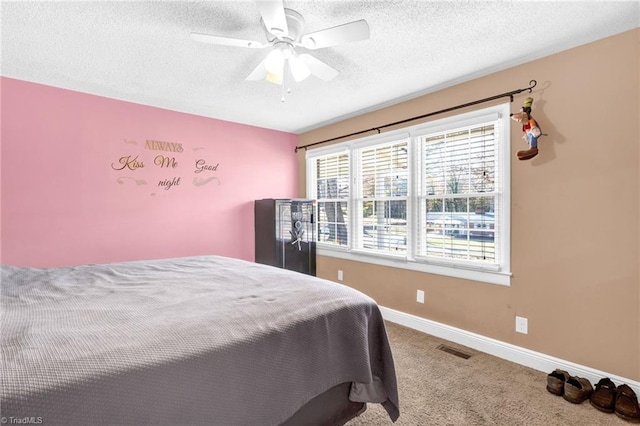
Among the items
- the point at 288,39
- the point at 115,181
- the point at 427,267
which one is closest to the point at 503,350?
the point at 427,267

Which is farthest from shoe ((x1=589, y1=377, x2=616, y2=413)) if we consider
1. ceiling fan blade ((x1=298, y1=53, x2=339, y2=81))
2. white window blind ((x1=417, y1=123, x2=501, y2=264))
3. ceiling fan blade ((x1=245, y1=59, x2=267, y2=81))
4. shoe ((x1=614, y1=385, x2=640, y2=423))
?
ceiling fan blade ((x1=245, y1=59, x2=267, y2=81))

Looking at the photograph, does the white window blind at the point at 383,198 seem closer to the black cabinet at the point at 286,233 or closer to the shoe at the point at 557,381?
the black cabinet at the point at 286,233

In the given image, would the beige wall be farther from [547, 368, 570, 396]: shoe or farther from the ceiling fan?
the ceiling fan

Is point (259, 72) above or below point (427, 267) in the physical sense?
above

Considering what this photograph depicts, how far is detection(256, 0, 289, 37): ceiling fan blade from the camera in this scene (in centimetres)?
151

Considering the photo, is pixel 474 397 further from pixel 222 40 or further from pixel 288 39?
pixel 222 40

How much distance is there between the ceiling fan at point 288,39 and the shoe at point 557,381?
2.51 metres

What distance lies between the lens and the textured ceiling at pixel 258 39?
6.09 feet

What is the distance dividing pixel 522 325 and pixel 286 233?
263cm

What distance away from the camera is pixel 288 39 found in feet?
6.29

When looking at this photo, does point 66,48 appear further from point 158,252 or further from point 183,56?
point 158,252

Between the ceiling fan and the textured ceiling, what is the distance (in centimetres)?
14

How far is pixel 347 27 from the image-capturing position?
1.65 metres

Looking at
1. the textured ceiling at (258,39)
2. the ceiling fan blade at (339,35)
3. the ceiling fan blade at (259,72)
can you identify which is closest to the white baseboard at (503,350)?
the textured ceiling at (258,39)
